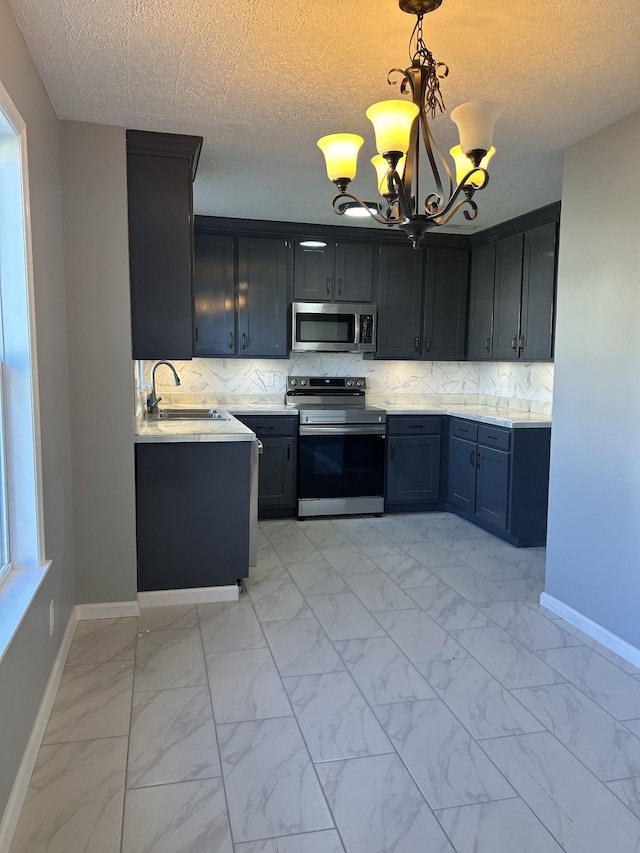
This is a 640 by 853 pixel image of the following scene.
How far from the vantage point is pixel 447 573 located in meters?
3.90

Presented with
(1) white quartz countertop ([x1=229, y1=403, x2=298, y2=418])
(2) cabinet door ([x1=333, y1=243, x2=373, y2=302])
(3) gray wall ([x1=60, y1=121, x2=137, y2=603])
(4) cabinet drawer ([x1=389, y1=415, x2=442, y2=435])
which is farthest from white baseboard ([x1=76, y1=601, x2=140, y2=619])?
(2) cabinet door ([x1=333, y1=243, x2=373, y2=302])

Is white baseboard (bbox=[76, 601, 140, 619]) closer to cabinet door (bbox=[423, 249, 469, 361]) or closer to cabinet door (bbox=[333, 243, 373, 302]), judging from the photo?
cabinet door (bbox=[333, 243, 373, 302])

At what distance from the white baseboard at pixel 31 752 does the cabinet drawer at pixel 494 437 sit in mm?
3112

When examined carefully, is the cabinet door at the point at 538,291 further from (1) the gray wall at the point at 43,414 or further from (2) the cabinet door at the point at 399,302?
(1) the gray wall at the point at 43,414

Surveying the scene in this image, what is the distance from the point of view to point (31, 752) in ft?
6.58

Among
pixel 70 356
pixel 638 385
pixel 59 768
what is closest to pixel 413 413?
pixel 638 385

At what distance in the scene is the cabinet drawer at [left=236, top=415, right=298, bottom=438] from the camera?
16.2 feet

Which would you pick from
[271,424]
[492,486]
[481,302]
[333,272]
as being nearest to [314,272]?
[333,272]

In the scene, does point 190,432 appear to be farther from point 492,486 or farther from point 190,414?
point 492,486

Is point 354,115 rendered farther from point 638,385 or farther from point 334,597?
point 334,597

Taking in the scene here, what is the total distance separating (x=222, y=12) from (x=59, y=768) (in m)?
2.51

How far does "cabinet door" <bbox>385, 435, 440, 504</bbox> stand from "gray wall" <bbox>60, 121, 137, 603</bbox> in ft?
8.56

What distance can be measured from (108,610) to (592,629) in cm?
245

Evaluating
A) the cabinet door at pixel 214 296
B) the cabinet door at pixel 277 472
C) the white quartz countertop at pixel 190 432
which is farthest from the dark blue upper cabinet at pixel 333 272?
the white quartz countertop at pixel 190 432
